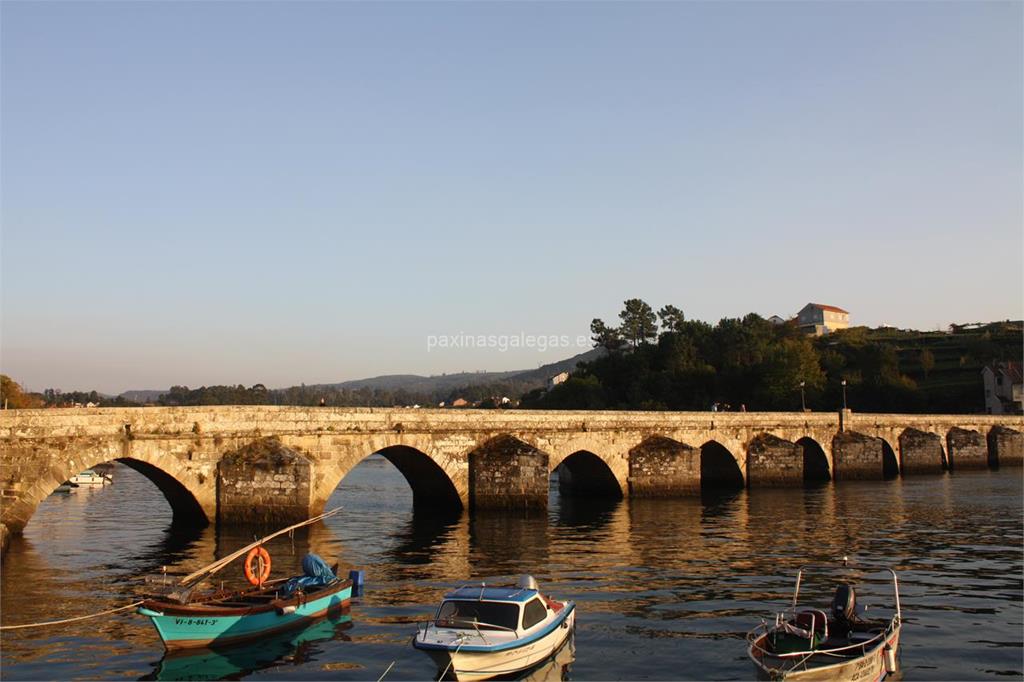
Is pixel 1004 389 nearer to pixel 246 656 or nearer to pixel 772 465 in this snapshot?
pixel 772 465

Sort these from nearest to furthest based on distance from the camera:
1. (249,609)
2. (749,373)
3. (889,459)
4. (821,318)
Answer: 1. (249,609)
2. (889,459)
3. (749,373)
4. (821,318)

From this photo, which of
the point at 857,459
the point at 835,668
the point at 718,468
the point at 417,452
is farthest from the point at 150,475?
the point at 857,459

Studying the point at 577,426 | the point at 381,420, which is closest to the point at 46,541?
the point at 381,420

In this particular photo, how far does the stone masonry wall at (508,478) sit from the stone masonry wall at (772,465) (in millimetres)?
17990

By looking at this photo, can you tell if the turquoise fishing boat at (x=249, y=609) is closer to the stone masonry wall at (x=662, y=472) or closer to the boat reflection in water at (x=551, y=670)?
the boat reflection in water at (x=551, y=670)

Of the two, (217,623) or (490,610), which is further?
(217,623)

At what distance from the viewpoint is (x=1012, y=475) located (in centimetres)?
5844

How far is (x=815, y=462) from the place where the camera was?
57.5 metres

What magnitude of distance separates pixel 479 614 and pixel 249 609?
4.96 m

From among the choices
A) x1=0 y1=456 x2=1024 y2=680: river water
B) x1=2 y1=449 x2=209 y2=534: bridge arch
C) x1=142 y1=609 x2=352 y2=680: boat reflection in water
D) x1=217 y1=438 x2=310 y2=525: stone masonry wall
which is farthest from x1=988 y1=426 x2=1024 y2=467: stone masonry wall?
x1=142 y1=609 x2=352 y2=680: boat reflection in water

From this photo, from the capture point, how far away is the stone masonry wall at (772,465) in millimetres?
49312

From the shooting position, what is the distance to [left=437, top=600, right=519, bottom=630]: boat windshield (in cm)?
1562

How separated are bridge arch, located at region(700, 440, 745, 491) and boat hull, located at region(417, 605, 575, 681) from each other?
34.3m

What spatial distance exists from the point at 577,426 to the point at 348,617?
75.3ft
